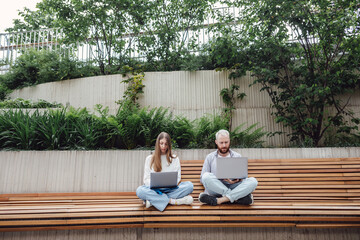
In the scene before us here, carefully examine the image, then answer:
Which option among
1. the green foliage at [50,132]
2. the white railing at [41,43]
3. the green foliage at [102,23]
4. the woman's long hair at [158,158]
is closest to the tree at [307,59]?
the white railing at [41,43]

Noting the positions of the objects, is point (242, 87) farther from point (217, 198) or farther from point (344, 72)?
point (217, 198)

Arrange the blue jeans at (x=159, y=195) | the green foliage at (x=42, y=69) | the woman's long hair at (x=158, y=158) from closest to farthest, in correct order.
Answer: the blue jeans at (x=159, y=195)
the woman's long hair at (x=158, y=158)
the green foliage at (x=42, y=69)

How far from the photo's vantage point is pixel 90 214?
10.3 feet

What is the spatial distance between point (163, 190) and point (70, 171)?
205 cm

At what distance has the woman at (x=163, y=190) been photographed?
3.25 meters

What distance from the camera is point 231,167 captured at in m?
3.30

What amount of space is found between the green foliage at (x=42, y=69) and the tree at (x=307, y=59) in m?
5.21

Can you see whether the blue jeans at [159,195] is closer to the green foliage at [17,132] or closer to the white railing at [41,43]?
→ the green foliage at [17,132]

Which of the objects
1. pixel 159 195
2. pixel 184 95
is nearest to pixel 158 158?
pixel 159 195

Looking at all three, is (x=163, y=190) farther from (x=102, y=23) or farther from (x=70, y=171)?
(x=102, y=23)

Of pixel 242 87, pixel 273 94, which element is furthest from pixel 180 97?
pixel 273 94

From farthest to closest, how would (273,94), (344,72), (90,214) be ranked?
(273,94) < (344,72) < (90,214)

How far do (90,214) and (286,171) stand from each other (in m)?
3.26

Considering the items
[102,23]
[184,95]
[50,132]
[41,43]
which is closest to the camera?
[50,132]
